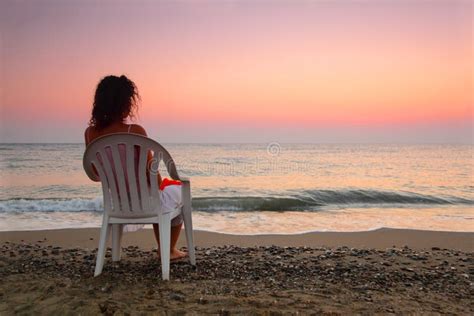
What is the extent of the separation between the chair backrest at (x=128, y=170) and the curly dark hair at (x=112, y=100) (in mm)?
284

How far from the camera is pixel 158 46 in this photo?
8.78 meters

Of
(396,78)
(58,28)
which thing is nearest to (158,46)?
(58,28)

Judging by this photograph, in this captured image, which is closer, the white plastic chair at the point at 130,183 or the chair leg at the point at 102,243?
the white plastic chair at the point at 130,183

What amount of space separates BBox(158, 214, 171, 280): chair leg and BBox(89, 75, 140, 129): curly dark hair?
→ 2.75 ft

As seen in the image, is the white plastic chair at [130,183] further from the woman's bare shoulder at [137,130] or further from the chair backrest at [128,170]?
the woman's bare shoulder at [137,130]

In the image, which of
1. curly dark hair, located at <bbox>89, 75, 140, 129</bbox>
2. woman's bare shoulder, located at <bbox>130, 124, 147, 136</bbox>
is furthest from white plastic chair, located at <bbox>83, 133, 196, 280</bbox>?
curly dark hair, located at <bbox>89, 75, 140, 129</bbox>

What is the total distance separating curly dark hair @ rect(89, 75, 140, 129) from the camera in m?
3.15

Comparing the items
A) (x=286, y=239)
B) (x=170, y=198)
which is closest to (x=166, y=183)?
(x=170, y=198)

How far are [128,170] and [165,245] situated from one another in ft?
2.02

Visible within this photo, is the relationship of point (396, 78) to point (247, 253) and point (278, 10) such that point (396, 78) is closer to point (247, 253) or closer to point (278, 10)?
point (278, 10)

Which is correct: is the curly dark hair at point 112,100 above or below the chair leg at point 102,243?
above

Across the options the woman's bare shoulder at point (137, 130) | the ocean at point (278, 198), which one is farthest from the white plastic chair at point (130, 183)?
the ocean at point (278, 198)

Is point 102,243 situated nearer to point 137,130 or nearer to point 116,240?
point 116,240

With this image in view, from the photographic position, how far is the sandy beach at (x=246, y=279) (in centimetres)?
255
